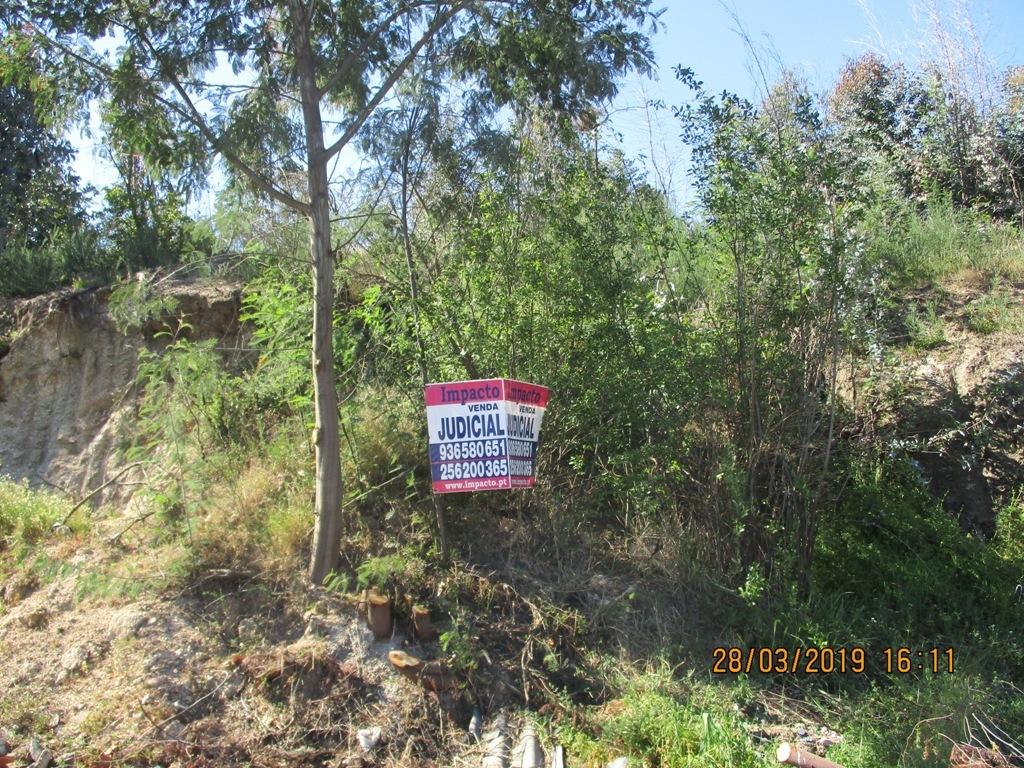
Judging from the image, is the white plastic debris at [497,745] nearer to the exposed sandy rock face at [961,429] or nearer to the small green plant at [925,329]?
the exposed sandy rock face at [961,429]

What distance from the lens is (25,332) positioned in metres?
10.3

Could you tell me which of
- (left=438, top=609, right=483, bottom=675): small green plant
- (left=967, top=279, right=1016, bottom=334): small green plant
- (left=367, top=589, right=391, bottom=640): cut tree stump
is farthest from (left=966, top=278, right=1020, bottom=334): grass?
(left=367, top=589, right=391, bottom=640): cut tree stump

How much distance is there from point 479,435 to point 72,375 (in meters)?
6.08

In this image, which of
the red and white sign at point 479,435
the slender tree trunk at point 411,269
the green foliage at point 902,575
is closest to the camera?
the red and white sign at point 479,435

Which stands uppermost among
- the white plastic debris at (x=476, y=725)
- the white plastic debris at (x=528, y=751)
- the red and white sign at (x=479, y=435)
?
the red and white sign at (x=479, y=435)

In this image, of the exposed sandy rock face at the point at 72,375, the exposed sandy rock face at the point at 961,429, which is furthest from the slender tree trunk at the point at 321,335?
the exposed sandy rock face at the point at 961,429

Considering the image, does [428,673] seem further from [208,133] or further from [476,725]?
[208,133]

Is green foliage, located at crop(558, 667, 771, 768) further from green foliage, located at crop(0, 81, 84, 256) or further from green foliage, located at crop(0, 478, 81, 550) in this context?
green foliage, located at crop(0, 81, 84, 256)

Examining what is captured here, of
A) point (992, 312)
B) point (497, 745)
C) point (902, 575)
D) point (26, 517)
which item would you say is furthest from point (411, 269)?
point (992, 312)

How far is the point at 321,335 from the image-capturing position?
21.6ft

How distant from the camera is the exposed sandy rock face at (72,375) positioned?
378 inches

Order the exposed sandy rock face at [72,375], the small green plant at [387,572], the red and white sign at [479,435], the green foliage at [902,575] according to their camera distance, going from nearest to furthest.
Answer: the red and white sign at [479,435]
the green foliage at [902,575]
the small green plant at [387,572]
the exposed sandy rock face at [72,375]
